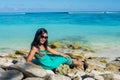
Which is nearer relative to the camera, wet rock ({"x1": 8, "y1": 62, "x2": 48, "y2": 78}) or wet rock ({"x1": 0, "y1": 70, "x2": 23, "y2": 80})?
wet rock ({"x1": 0, "y1": 70, "x2": 23, "y2": 80})

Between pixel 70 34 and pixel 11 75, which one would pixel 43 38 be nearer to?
pixel 11 75

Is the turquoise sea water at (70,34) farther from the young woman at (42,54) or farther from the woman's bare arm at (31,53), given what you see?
the woman's bare arm at (31,53)

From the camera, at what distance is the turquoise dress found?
6.36 m

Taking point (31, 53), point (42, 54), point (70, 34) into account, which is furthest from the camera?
point (70, 34)

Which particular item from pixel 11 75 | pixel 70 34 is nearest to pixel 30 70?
pixel 11 75

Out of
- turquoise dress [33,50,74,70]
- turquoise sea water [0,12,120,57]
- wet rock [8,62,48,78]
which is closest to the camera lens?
wet rock [8,62,48,78]

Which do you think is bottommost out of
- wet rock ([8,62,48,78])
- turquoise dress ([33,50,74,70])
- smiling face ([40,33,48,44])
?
wet rock ([8,62,48,78])

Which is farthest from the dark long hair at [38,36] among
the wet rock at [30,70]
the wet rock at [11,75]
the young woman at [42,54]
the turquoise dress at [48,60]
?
the wet rock at [11,75]

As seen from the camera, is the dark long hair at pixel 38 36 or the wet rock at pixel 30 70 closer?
the wet rock at pixel 30 70

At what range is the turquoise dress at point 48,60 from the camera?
636 centimetres

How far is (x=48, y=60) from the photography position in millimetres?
6453

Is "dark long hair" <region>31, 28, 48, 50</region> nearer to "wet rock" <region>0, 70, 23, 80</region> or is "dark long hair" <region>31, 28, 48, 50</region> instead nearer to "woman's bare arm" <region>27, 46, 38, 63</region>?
"woman's bare arm" <region>27, 46, 38, 63</region>

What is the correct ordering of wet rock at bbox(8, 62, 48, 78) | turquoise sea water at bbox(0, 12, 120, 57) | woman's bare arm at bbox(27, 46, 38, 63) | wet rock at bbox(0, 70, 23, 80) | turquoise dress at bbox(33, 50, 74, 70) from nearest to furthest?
1. wet rock at bbox(0, 70, 23, 80)
2. wet rock at bbox(8, 62, 48, 78)
3. woman's bare arm at bbox(27, 46, 38, 63)
4. turquoise dress at bbox(33, 50, 74, 70)
5. turquoise sea water at bbox(0, 12, 120, 57)

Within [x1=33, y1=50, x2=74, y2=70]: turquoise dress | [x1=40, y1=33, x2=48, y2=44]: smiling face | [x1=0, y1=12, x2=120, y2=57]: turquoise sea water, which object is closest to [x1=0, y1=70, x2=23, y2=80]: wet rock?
[x1=33, y1=50, x2=74, y2=70]: turquoise dress
